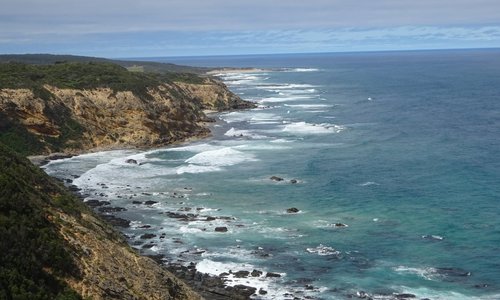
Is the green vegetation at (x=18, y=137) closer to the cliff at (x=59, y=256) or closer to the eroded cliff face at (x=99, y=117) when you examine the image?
the eroded cliff face at (x=99, y=117)

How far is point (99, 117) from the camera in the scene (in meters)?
77.7

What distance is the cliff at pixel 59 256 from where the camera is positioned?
2094 centimetres

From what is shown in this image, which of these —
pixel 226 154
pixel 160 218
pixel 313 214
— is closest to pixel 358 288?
pixel 313 214

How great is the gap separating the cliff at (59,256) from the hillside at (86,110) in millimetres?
40748

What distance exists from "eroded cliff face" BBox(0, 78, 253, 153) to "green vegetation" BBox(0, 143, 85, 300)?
150 feet

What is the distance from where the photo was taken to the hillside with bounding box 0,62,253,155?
228 ft

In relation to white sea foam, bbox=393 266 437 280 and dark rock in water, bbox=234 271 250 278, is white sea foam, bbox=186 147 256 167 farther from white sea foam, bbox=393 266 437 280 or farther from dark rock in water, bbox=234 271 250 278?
white sea foam, bbox=393 266 437 280

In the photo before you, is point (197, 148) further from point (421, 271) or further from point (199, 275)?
point (421, 271)

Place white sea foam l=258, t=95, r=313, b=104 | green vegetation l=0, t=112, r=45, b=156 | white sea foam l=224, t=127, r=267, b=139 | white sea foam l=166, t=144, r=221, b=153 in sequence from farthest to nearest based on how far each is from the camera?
white sea foam l=258, t=95, r=313, b=104
white sea foam l=224, t=127, r=267, b=139
white sea foam l=166, t=144, r=221, b=153
green vegetation l=0, t=112, r=45, b=156

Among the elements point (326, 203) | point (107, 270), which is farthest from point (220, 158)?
point (107, 270)

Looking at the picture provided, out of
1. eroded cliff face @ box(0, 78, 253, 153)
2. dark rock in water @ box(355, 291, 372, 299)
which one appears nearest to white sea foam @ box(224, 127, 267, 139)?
eroded cliff face @ box(0, 78, 253, 153)

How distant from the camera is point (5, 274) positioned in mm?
19938

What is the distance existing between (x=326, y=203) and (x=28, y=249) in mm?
31202

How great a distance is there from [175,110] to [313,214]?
44753mm
